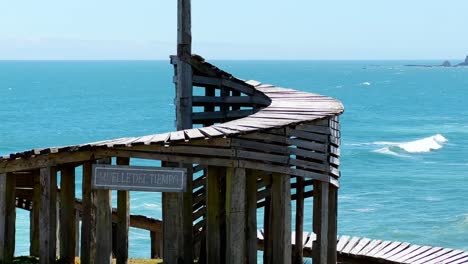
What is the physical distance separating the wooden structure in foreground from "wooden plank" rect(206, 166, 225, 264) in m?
0.01

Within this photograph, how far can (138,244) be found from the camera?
33.9 metres

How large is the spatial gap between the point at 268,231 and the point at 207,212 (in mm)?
1888

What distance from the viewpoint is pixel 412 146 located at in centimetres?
6556

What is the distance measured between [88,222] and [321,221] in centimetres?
316

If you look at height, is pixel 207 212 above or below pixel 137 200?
above

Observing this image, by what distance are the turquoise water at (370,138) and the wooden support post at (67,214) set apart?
1728 cm

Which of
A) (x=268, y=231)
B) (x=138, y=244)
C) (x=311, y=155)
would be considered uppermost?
(x=311, y=155)

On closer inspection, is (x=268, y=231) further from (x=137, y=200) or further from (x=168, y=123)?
(x=168, y=123)

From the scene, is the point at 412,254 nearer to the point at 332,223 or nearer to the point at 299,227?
the point at 299,227

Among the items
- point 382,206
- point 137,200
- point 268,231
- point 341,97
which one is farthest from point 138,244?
point 341,97

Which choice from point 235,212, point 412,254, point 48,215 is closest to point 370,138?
point 412,254

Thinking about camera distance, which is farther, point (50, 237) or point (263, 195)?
point (263, 195)

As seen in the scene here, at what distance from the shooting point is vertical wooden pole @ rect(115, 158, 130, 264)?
13.1m

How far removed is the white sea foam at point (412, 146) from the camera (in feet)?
208
